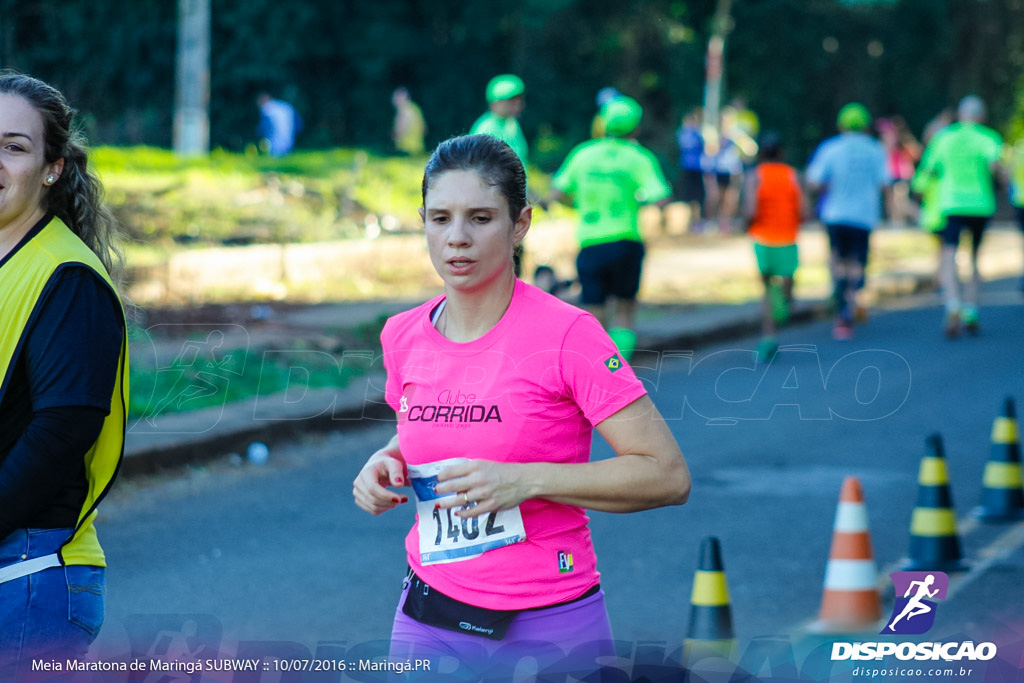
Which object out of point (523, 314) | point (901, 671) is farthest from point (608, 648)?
point (901, 671)

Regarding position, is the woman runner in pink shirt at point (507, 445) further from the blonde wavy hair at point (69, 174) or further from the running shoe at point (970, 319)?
the running shoe at point (970, 319)

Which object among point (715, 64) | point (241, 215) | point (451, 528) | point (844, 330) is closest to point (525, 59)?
point (715, 64)

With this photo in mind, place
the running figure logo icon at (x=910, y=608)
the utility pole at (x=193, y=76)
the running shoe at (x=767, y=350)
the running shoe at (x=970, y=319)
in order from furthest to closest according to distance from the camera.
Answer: the utility pole at (x=193, y=76) → the running shoe at (x=970, y=319) → the running shoe at (x=767, y=350) → the running figure logo icon at (x=910, y=608)

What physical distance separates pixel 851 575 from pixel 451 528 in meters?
2.90

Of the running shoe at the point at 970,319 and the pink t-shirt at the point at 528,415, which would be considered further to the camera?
the running shoe at the point at 970,319

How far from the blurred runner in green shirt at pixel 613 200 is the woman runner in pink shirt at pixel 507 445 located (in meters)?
7.14

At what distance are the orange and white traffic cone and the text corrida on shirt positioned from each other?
2917 mm

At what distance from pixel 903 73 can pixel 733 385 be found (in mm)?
27571

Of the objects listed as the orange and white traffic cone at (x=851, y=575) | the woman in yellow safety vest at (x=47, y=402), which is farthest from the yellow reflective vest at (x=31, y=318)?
the orange and white traffic cone at (x=851, y=575)

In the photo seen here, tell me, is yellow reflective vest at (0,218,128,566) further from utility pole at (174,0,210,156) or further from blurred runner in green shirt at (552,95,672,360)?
utility pole at (174,0,210,156)

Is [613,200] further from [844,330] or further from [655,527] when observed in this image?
[844,330]

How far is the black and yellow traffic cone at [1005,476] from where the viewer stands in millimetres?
6984

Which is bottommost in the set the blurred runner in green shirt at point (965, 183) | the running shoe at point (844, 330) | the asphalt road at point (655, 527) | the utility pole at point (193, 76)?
the asphalt road at point (655, 527)

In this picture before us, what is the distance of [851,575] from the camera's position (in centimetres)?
531
